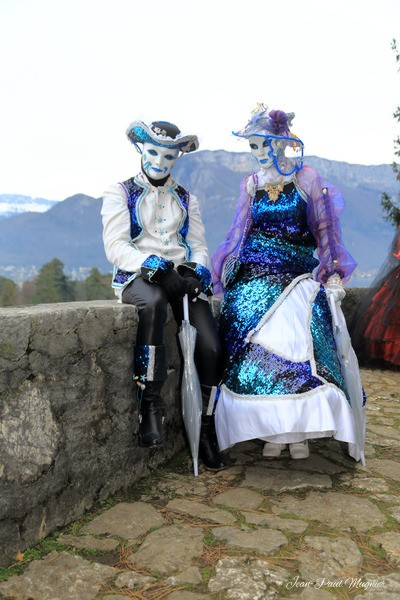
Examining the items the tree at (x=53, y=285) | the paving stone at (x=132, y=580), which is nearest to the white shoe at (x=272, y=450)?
the paving stone at (x=132, y=580)

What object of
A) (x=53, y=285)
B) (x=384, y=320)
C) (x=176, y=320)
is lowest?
(x=53, y=285)

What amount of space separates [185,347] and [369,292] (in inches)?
155

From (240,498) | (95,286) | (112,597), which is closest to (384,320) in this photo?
(240,498)

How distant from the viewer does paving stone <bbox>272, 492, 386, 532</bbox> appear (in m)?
2.71

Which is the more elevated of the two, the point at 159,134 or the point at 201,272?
the point at 159,134

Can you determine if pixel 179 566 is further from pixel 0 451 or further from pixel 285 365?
pixel 285 365

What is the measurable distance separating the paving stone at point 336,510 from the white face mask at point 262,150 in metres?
2.09

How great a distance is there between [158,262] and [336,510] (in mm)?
1584

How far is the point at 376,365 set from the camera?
6617mm

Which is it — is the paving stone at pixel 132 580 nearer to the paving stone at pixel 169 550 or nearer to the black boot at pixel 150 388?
the paving stone at pixel 169 550

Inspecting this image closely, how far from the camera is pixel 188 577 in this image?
2.25 m

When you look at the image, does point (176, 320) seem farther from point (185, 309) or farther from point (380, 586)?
point (380, 586)

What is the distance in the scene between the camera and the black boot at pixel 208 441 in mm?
3426

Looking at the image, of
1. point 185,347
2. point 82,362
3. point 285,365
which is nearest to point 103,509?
point 82,362
